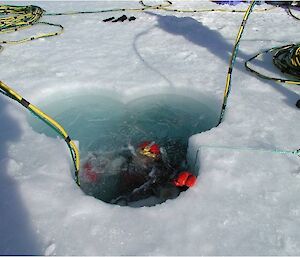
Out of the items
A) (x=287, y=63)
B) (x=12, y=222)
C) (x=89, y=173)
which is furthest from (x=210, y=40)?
(x=12, y=222)

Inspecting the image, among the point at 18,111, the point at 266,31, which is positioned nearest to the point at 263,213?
the point at 18,111

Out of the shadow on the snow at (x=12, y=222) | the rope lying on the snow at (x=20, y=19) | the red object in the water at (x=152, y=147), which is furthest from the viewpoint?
the rope lying on the snow at (x=20, y=19)

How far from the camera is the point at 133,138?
130 inches

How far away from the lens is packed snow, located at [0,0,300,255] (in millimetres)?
2098

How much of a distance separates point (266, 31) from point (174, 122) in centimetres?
291

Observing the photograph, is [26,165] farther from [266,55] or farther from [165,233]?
[266,55]

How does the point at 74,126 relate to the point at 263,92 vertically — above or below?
below

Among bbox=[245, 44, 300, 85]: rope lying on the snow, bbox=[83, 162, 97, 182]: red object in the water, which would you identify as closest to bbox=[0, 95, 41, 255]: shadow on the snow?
bbox=[83, 162, 97, 182]: red object in the water

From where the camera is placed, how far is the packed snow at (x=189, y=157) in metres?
2.10

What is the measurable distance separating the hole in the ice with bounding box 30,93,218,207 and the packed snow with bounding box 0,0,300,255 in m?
0.14

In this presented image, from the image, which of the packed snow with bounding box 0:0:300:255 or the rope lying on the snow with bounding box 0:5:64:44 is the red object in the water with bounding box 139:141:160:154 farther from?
Answer: the rope lying on the snow with bounding box 0:5:64:44

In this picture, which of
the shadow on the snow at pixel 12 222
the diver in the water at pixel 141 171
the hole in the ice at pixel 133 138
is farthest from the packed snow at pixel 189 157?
the diver in the water at pixel 141 171

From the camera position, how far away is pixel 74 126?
11.5 ft

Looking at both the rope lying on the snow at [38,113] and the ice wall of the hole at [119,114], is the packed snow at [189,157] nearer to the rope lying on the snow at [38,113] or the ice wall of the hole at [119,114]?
the ice wall of the hole at [119,114]
